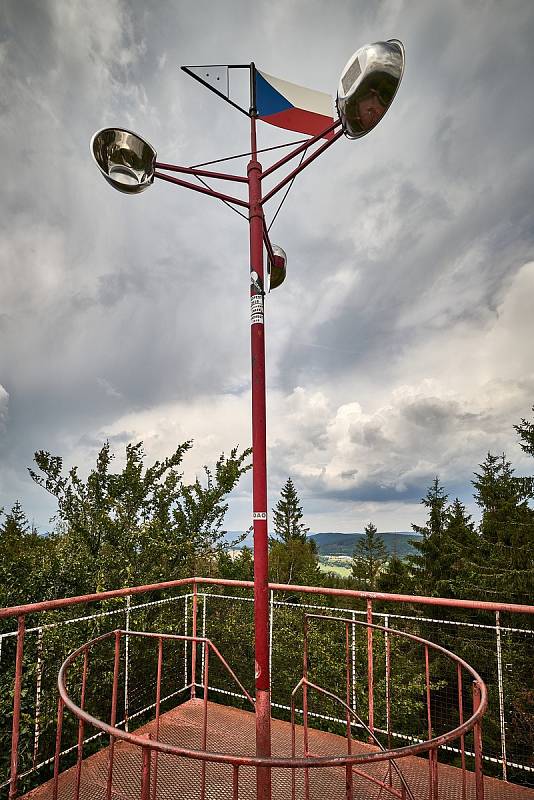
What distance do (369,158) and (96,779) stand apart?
7.12 m

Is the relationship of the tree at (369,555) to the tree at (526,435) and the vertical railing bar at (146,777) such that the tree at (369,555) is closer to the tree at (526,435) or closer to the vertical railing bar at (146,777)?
the tree at (526,435)

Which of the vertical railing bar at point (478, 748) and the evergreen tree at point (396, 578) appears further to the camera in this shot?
the evergreen tree at point (396, 578)

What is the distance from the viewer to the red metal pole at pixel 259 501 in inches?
85.0

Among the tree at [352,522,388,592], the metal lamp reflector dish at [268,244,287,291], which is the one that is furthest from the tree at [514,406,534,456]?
the metal lamp reflector dish at [268,244,287,291]

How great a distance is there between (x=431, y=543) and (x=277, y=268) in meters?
26.2

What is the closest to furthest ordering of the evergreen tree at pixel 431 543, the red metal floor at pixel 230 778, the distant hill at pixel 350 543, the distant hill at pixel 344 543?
the red metal floor at pixel 230 778
the evergreen tree at pixel 431 543
the distant hill at pixel 350 543
the distant hill at pixel 344 543

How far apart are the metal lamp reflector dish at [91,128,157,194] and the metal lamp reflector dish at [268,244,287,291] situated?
3.30 feet

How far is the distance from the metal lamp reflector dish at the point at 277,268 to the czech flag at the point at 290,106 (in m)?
0.76

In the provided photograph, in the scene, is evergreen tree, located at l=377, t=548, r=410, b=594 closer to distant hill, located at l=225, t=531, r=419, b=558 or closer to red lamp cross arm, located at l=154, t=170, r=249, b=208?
distant hill, located at l=225, t=531, r=419, b=558

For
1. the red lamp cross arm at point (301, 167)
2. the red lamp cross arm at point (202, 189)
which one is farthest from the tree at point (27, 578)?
the red lamp cross arm at point (301, 167)

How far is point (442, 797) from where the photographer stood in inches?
105

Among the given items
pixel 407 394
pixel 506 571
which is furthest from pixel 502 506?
pixel 407 394

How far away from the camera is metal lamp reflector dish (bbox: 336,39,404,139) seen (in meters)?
1.93

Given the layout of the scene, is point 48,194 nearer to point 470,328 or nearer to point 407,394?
point 470,328
